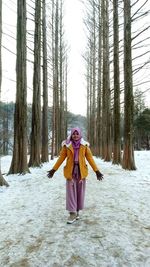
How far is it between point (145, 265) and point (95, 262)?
56 centimetres

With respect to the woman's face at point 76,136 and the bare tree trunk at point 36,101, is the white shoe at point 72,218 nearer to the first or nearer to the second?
the woman's face at point 76,136

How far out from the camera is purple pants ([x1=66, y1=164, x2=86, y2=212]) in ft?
17.3

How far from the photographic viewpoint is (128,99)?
1275 centimetres

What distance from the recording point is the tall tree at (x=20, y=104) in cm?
1161

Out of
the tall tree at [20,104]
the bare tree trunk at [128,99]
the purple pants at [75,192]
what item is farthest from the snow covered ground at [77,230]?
the bare tree trunk at [128,99]

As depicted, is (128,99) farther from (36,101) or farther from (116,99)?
(36,101)

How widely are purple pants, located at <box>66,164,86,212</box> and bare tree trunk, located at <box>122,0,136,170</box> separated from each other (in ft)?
24.1

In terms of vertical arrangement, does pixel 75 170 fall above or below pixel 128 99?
below

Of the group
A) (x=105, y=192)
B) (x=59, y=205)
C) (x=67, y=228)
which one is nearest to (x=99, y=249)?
(x=67, y=228)

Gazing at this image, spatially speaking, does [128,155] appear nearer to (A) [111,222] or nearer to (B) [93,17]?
(A) [111,222]

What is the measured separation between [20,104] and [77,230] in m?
7.62

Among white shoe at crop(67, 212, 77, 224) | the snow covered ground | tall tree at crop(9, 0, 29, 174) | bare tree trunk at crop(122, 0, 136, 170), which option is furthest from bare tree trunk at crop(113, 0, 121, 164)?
white shoe at crop(67, 212, 77, 224)

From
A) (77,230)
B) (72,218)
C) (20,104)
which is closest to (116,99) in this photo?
(20,104)

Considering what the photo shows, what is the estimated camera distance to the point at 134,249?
12.8 ft
